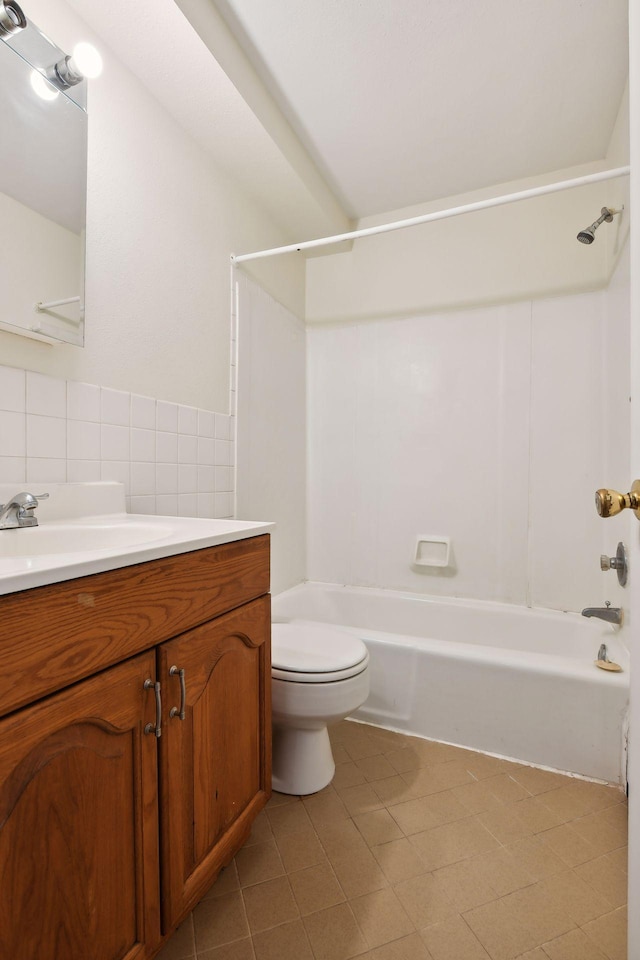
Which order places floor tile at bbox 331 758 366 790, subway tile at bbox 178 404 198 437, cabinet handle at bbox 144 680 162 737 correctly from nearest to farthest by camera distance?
cabinet handle at bbox 144 680 162 737 → floor tile at bbox 331 758 366 790 → subway tile at bbox 178 404 198 437

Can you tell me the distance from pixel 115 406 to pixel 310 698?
1.03m

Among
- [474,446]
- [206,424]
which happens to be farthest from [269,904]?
[474,446]

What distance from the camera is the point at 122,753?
2.46 ft

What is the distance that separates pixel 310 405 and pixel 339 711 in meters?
1.70

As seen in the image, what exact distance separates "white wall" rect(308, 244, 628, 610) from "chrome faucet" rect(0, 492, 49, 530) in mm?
1739

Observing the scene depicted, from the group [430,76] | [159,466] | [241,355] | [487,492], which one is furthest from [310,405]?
[430,76]

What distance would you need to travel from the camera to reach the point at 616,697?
1488 millimetres

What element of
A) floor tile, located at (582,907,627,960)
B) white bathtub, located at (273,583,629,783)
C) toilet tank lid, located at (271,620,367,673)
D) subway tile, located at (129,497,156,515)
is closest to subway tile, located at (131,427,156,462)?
subway tile, located at (129,497,156,515)

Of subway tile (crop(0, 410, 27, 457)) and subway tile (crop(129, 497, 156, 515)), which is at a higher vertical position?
subway tile (crop(0, 410, 27, 457))

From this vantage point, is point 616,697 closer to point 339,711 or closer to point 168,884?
point 339,711

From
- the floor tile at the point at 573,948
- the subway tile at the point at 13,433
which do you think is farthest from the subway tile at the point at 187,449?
the floor tile at the point at 573,948

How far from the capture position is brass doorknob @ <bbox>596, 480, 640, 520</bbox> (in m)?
0.54

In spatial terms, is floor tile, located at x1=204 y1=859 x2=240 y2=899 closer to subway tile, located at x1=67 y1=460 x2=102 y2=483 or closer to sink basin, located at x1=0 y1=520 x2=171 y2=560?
sink basin, located at x1=0 y1=520 x2=171 y2=560

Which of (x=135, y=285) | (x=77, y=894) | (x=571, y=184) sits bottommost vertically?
(x=77, y=894)
